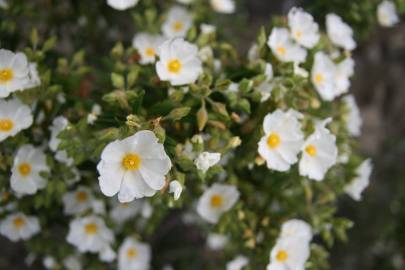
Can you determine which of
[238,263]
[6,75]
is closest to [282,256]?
[238,263]

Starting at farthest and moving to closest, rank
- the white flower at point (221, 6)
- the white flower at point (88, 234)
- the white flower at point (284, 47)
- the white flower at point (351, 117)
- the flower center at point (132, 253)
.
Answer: the white flower at point (221, 6)
the flower center at point (132, 253)
the white flower at point (351, 117)
the white flower at point (88, 234)
the white flower at point (284, 47)

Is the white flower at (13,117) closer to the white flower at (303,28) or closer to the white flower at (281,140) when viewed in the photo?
the white flower at (281,140)

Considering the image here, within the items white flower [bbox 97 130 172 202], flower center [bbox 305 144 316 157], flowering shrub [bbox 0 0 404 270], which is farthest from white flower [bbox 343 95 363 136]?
white flower [bbox 97 130 172 202]

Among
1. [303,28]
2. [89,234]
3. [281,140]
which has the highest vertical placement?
[303,28]

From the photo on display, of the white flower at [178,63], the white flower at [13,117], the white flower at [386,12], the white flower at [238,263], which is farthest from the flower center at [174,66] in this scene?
the white flower at [386,12]

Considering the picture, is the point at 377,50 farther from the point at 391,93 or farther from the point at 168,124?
the point at 168,124

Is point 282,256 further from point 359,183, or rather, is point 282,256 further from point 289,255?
point 359,183
